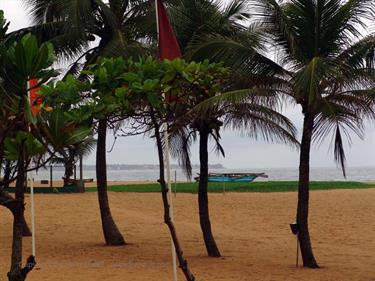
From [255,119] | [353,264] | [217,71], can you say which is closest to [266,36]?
[255,119]

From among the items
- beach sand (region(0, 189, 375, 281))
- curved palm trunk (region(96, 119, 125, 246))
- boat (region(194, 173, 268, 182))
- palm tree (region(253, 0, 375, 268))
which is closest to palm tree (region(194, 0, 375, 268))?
palm tree (region(253, 0, 375, 268))

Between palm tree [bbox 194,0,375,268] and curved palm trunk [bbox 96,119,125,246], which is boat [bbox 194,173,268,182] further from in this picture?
palm tree [bbox 194,0,375,268]

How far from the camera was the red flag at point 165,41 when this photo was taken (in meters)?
6.61

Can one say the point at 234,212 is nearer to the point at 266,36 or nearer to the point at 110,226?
the point at 110,226

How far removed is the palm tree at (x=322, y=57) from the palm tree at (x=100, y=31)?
9.28ft

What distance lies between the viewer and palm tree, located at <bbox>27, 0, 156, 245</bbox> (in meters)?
12.5

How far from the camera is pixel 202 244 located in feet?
49.5

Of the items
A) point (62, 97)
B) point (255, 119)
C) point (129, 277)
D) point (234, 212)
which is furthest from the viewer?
point (234, 212)

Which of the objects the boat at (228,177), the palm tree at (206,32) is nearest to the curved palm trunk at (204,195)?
the palm tree at (206,32)

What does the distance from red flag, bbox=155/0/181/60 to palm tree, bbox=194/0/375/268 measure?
3434mm

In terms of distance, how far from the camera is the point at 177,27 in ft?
40.0

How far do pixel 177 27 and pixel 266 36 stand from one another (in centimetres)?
195

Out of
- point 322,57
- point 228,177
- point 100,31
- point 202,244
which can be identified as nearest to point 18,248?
point 322,57

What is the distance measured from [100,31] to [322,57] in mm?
5385
